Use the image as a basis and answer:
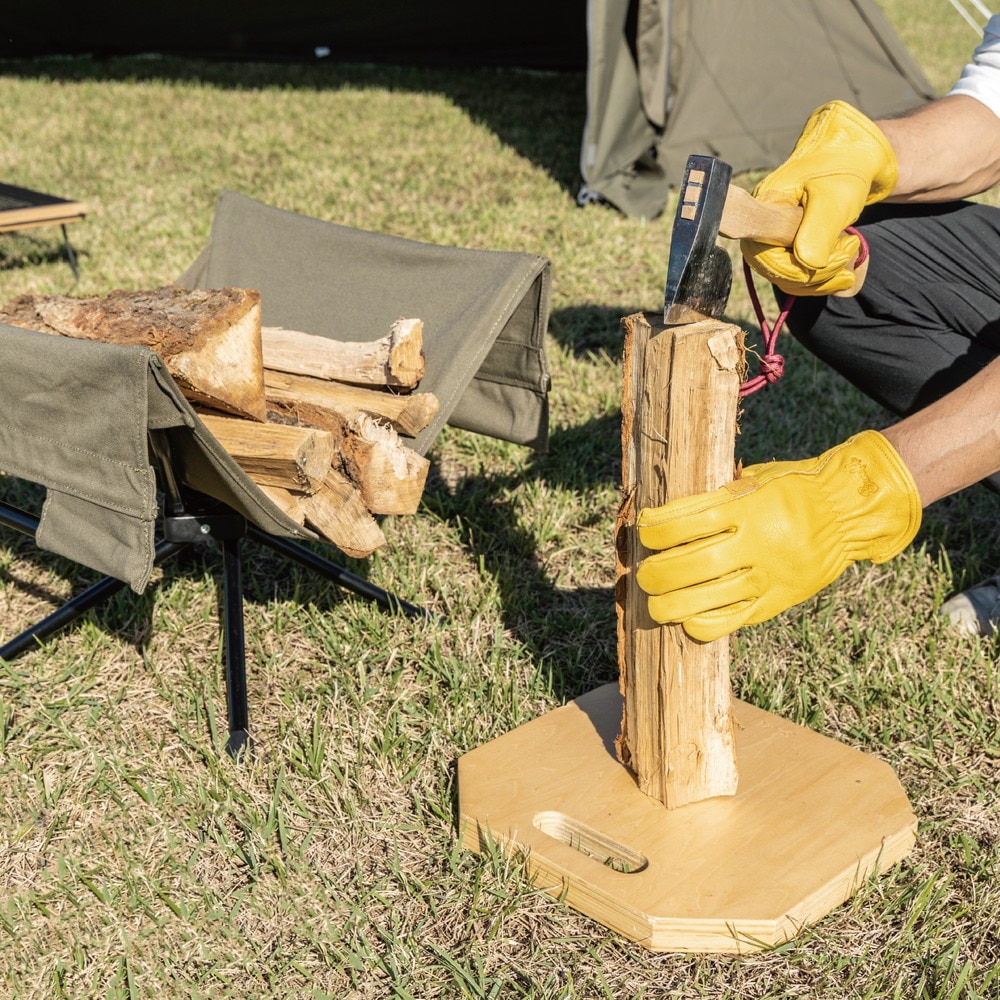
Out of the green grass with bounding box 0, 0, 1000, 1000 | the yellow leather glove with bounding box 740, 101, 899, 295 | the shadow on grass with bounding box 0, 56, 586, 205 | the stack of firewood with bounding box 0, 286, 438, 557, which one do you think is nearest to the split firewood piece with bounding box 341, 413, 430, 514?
the stack of firewood with bounding box 0, 286, 438, 557

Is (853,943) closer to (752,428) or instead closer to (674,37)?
(752,428)

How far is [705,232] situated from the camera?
154 cm

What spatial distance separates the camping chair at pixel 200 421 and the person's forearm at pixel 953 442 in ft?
2.80

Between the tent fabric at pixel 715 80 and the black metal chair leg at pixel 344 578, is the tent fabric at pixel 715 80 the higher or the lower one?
the higher one

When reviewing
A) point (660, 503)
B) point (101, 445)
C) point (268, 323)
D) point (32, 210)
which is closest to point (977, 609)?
point (660, 503)

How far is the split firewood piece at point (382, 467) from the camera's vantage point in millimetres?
2037

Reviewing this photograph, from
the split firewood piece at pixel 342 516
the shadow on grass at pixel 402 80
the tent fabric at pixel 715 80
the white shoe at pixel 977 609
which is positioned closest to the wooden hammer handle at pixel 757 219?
the split firewood piece at pixel 342 516

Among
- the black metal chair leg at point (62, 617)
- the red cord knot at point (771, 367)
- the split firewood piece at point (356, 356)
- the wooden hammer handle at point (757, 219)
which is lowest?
the black metal chair leg at point (62, 617)

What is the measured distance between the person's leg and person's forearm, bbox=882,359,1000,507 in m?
0.71

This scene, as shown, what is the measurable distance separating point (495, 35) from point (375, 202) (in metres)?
3.27

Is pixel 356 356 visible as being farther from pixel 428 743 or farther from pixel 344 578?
pixel 428 743

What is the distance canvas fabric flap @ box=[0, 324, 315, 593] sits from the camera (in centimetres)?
164

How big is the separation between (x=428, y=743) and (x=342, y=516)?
1.50ft

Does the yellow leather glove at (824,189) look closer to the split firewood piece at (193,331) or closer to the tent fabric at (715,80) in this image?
the split firewood piece at (193,331)
